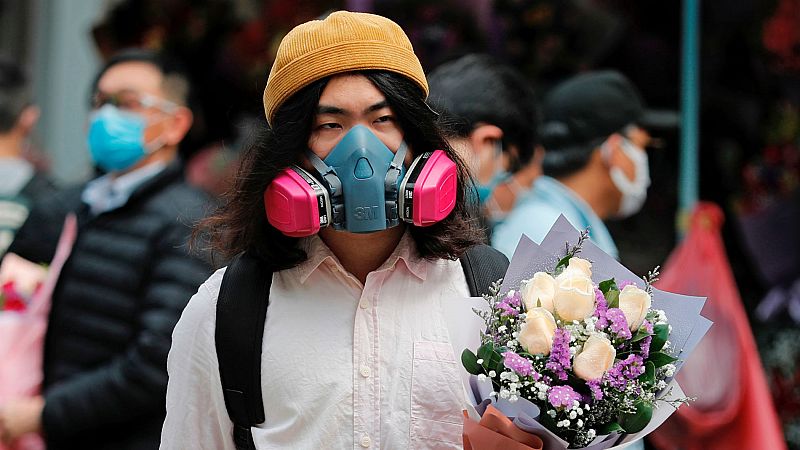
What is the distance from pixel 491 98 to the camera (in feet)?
14.2

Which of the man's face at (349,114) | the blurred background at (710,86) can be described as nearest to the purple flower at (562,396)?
the man's face at (349,114)

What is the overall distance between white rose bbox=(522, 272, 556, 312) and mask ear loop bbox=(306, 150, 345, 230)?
1.42ft

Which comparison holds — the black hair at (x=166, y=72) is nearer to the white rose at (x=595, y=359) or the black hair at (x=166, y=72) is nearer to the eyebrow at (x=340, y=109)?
the eyebrow at (x=340, y=109)

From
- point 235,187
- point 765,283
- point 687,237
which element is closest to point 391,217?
point 235,187

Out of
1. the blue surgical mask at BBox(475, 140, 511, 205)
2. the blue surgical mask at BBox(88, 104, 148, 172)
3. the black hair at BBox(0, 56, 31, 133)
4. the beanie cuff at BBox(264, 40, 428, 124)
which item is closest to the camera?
the beanie cuff at BBox(264, 40, 428, 124)

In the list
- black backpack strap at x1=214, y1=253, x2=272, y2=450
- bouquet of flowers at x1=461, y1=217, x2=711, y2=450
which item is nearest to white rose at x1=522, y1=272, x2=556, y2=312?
bouquet of flowers at x1=461, y1=217, x2=711, y2=450

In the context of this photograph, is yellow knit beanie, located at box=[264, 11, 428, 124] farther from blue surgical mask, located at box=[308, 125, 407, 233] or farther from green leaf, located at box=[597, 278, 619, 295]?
green leaf, located at box=[597, 278, 619, 295]

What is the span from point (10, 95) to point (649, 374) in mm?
5020

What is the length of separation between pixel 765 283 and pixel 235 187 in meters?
4.05

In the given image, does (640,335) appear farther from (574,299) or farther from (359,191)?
(359,191)

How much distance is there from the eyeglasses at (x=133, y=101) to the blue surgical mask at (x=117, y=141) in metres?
0.06

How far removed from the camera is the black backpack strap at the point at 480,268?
8.83ft

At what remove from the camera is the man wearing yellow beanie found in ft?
8.42

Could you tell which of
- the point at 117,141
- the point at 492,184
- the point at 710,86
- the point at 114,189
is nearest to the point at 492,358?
the point at 492,184
